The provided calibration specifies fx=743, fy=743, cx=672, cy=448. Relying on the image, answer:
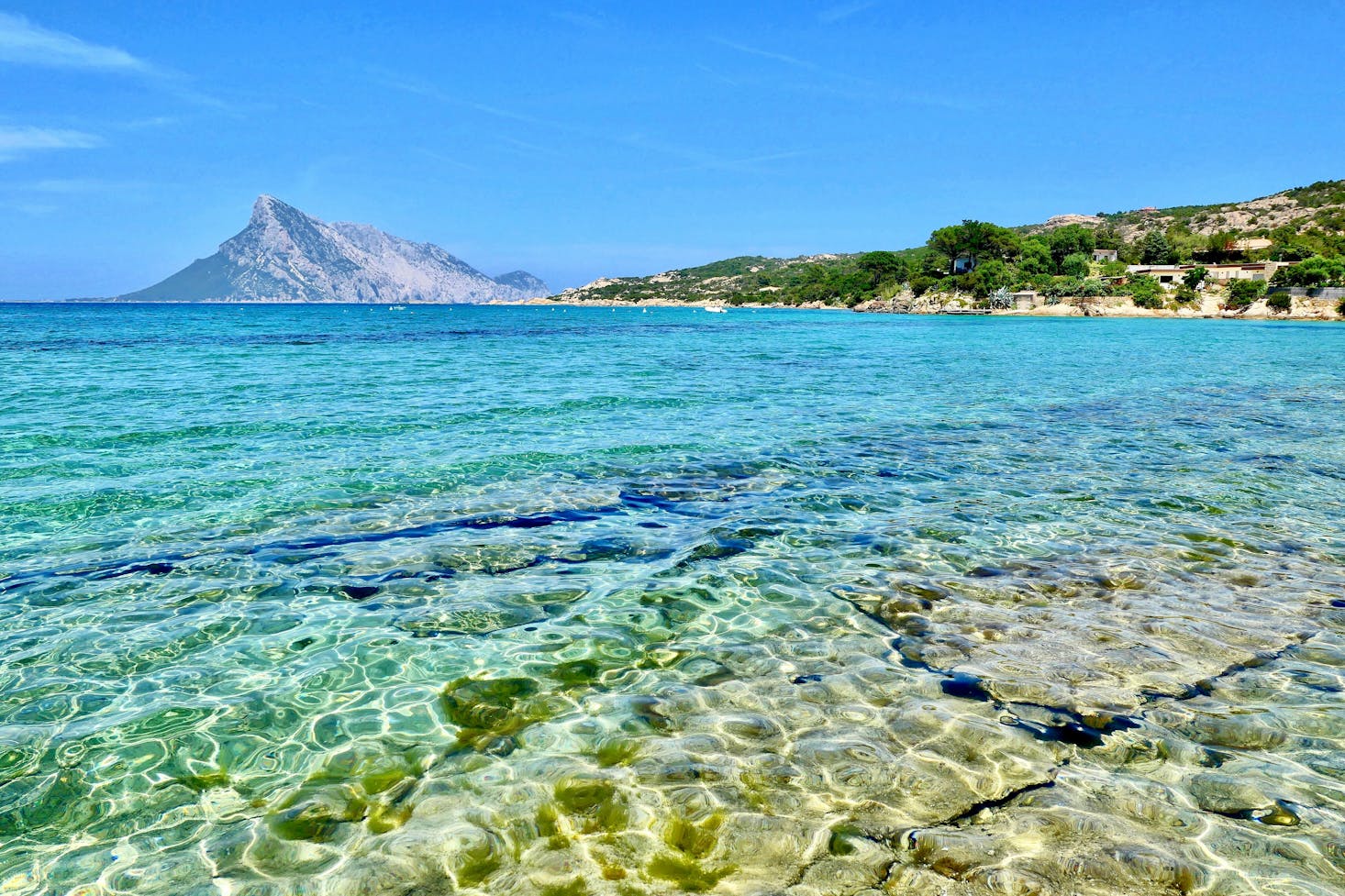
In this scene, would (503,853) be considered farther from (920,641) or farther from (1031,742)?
(920,641)

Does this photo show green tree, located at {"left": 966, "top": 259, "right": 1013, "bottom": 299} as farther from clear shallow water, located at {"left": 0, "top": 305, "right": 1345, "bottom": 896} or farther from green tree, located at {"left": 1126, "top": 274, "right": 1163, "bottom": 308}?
Result: clear shallow water, located at {"left": 0, "top": 305, "right": 1345, "bottom": 896}

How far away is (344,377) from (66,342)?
2920cm

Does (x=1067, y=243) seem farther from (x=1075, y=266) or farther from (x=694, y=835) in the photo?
(x=694, y=835)

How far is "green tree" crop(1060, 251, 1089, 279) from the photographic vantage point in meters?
137

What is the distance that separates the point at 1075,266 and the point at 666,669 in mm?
156713

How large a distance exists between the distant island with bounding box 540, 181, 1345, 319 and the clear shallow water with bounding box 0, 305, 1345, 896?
121313 mm

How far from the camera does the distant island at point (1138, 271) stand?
354 feet

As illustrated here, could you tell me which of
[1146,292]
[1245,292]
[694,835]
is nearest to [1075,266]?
[1146,292]

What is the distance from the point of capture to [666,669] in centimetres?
566

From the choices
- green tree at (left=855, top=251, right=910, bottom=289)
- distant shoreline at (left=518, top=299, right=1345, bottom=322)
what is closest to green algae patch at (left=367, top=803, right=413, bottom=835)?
distant shoreline at (left=518, top=299, right=1345, bottom=322)

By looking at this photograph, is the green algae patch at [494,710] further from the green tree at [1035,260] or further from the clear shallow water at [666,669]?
the green tree at [1035,260]

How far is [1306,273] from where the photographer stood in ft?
350

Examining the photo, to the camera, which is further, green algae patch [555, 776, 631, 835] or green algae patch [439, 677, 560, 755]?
green algae patch [439, 677, 560, 755]

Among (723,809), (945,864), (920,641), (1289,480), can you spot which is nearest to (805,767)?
(723,809)
